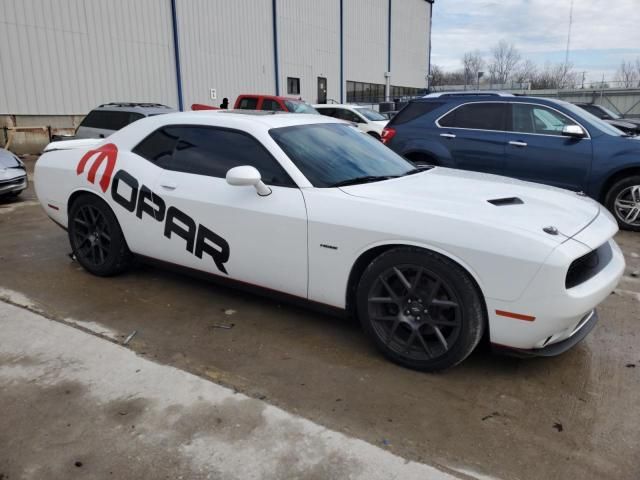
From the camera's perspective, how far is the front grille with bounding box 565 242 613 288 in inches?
114

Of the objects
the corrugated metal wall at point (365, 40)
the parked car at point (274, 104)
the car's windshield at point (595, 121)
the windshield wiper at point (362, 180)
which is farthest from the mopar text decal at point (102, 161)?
the corrugated metal wall at point (365, 40)

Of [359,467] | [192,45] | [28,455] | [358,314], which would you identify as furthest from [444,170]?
[192,45]

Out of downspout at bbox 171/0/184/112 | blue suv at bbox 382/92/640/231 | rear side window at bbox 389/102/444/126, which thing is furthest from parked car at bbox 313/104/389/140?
blue suv at bbox 382/92/640/231

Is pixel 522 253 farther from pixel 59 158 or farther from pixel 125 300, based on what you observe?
pixel 59 158

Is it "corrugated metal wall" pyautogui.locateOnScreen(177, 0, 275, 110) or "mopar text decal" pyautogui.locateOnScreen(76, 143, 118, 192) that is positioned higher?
"corrugated metal wall" pyautogui.locateOnScreen(177, 0, 275, 110)

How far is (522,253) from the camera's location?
272 centimetres

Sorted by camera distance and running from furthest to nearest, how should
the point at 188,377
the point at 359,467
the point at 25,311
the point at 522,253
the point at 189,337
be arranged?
1. the point at 25,311
2. the point at 189,337
3. the point at 188,377
4. the point at 522,253
5. the point at 359,467

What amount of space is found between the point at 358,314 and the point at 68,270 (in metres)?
3.17

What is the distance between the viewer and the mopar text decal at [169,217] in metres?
3.85

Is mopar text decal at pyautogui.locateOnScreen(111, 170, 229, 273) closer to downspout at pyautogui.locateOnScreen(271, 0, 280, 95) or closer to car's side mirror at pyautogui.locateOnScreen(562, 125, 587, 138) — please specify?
car's side mirror at pyautogui.locateOnScreen(562, 125, 587, 138)

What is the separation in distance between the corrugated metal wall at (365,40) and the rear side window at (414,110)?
25104 millimetres

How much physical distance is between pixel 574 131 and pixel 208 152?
4.86m

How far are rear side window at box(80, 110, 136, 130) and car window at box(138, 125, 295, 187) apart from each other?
7.18 meters

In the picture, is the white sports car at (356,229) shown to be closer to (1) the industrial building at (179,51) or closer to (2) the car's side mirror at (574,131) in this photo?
(2) the car's side mirror at (574,131)
